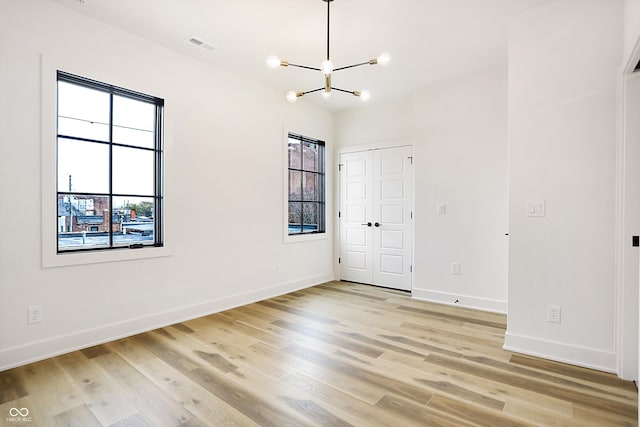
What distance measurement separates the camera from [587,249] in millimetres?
2521

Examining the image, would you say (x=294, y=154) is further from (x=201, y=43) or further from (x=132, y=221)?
(x=132, y=221)

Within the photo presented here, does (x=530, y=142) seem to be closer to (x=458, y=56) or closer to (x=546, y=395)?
(x=458, y=56)

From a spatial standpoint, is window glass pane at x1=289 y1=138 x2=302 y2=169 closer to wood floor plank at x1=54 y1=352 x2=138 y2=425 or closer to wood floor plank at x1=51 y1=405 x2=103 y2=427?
wood floor plank at x1=54 y1=352 x2=138 y2=425

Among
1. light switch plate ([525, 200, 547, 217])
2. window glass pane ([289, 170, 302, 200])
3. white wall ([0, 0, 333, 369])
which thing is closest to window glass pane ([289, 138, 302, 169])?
window glass pane ([289, 170, 302, 200])

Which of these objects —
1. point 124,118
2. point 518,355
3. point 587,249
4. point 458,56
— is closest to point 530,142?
point 587,249

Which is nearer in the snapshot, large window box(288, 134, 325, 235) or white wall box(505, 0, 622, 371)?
white wall box(505, 0, 622, 371)

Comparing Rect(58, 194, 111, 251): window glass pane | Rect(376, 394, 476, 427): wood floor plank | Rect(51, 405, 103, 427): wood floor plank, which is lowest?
Rect(51, 405, 103, 427): wood floor plank

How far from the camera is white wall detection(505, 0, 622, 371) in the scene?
8.07 ft

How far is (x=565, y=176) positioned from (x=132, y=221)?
3.87 metres

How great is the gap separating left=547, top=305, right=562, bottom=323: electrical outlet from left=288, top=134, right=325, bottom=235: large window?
10.6ft

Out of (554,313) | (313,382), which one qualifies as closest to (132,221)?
(313,382)

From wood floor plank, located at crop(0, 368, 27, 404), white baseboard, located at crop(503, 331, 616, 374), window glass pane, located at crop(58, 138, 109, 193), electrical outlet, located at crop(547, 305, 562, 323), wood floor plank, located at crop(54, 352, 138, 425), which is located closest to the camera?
wood floor plank, located at crop(54, 352, 138, 425)

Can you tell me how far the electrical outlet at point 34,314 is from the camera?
252 cm

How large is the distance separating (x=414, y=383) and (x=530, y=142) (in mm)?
2164
